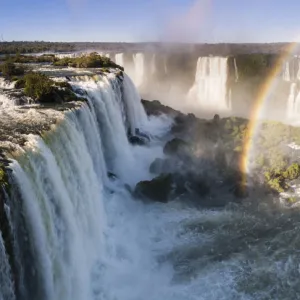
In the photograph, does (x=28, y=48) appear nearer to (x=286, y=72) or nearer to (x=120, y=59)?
(x=120, y=59)

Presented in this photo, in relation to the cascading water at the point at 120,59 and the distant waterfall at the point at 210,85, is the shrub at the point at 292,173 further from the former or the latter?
the cascading water at the point at 120,59

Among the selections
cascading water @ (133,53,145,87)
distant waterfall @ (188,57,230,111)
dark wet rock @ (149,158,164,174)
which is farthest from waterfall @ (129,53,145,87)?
dark wet rock @ (149,158,164,174)

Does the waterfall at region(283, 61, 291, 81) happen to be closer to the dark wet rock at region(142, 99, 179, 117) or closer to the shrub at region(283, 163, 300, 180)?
the dark wet rock at region(142, 99, 179, 117)

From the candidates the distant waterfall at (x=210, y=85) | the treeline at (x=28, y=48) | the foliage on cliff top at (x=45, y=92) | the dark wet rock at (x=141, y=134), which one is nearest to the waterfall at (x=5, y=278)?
the foliage on cliff top at (x=45, y=92)

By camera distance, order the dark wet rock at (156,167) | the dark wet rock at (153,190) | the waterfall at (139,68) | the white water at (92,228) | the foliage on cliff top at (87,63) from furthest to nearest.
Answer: the waterfall at (139,68) < the foliage on cliff top at (87,63) < the dark wet rock at (156,167) < the dark wet rock at (153,190) < the white water at (92,228)

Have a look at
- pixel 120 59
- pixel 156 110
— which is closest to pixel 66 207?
pixel 156 110

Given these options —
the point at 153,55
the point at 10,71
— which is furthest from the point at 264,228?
the point at 153,55
